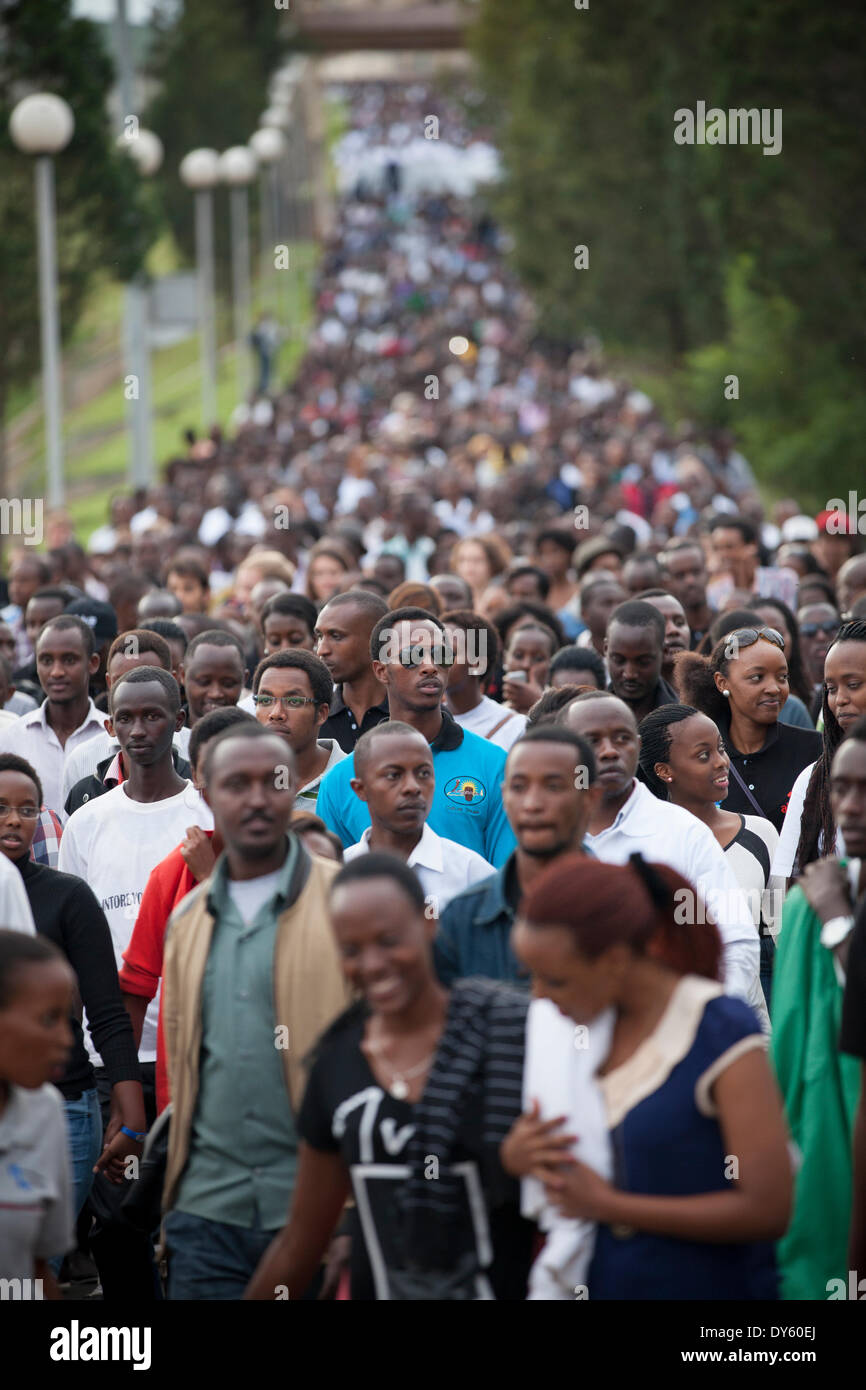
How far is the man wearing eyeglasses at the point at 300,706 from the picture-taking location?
7.66 metres

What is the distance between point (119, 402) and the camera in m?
52.1

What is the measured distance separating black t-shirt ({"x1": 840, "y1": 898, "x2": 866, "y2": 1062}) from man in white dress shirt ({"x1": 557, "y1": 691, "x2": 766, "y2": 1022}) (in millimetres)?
1143

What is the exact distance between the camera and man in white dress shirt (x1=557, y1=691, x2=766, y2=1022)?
20.0 ft

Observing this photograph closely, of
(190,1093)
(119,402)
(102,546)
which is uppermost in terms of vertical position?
(119,402)

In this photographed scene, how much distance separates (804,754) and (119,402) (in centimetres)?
4537

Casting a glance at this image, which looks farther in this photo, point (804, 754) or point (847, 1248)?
point (804, 754)

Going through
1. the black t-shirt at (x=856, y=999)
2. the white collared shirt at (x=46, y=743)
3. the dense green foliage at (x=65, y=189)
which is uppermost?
the dense green foliage at (x=65, y=189)

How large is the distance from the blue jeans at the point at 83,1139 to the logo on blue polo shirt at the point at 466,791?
1.63 meters

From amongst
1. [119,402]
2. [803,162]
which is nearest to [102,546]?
[803,162]

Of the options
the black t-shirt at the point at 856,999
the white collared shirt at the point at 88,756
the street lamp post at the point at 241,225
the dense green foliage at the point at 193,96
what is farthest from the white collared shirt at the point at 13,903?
the dense green foliage at the point at 193,96

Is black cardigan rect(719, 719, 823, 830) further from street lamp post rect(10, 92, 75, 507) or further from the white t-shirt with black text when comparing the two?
street lamp post rect(10, 92, 75, 507)

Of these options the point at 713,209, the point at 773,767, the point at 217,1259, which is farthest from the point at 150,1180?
the point at 713,209

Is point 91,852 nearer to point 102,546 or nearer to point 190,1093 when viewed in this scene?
point 190,1093

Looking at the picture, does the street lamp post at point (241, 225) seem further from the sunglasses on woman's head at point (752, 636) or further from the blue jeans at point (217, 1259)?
the blue jeans at point (217, 1259)
